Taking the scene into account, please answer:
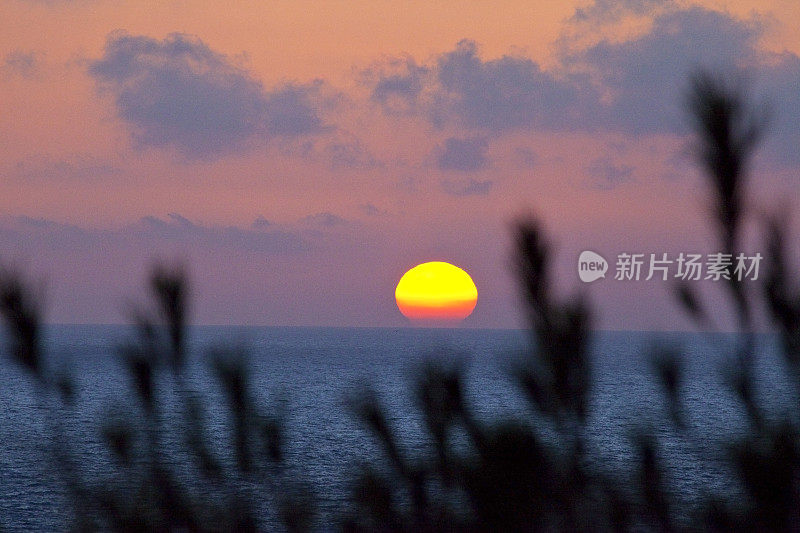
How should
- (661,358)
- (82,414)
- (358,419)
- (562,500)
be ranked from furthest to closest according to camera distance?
(82,414) → (358,419) → (661,358) → (562,500)

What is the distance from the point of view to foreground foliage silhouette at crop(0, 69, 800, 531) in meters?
4.85

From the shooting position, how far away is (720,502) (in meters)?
6.05

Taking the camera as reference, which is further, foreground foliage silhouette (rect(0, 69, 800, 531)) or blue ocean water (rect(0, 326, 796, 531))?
blue ocean water (rect(0, 326, 796, 531))

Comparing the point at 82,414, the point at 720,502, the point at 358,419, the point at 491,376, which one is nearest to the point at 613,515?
the point at 720,502

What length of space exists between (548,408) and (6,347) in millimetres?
4273

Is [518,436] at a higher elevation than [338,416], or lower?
higher

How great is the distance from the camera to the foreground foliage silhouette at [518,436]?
15.9 feet

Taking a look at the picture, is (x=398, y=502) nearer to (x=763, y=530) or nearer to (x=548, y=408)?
(x=548, y=408)

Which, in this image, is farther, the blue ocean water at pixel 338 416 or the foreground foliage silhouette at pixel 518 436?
the blue ocean water at pixel 338 416

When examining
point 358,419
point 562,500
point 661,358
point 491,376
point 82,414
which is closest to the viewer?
point 562,500

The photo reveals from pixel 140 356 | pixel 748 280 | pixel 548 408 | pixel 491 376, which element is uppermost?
pixel 748 280

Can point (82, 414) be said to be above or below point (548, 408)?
below

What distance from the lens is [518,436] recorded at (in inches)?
196

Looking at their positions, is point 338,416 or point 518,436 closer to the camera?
point 518,436
